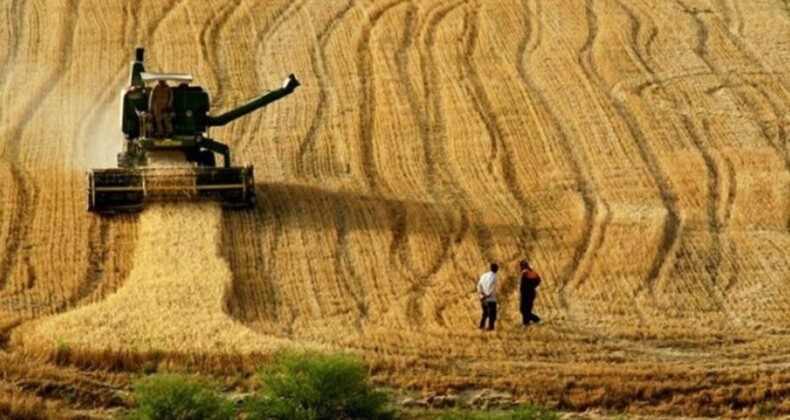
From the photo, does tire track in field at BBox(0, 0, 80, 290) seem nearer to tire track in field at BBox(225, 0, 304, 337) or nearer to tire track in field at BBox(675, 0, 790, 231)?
tire track in field at BBox(225, 0, 304, 337)

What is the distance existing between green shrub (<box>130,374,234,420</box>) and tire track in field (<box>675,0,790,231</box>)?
15.5 metres

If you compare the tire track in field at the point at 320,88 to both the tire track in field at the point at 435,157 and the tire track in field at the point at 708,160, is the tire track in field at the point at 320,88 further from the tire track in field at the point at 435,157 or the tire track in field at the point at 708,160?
the tire track in field at the point at 708,160

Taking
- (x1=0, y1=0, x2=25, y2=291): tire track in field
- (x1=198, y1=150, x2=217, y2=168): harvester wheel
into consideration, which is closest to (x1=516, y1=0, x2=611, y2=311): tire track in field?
(x1=198, y1=150, x2=217, y2=168): harvester wheel

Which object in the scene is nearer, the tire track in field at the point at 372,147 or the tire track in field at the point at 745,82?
the tire track in field at the point at 372,147

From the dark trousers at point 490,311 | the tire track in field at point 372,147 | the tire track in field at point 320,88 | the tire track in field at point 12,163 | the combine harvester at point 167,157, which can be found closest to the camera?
the dark trousers at point 490,311

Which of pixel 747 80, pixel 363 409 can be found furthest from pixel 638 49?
pixel 363 409

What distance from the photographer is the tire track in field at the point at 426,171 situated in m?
33.0

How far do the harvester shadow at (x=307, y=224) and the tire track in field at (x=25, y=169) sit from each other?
10.1 feet

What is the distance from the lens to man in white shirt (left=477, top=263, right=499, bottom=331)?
102 ft

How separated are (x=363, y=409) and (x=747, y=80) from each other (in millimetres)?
21476

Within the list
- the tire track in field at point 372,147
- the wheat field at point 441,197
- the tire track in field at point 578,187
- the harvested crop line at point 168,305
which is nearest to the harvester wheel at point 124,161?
the wheat field at point 441,197

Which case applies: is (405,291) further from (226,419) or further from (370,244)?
(226,419)

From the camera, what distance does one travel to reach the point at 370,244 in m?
35.3

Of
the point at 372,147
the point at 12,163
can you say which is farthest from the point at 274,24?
the point at 12,163
